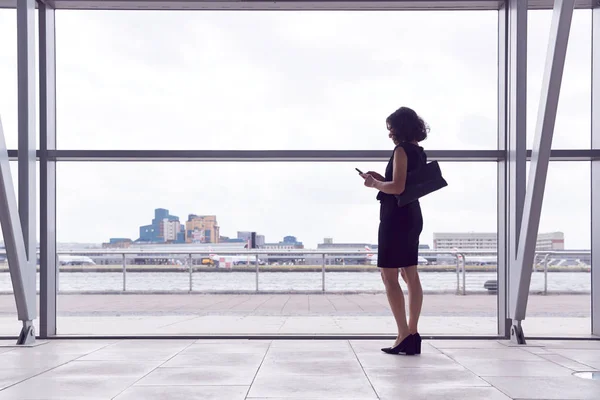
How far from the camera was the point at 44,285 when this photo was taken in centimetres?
489

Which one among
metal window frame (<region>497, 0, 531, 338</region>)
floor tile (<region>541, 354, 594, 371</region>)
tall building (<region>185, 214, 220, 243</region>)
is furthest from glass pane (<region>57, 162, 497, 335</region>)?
floor tile (<region>541, 354, 594, 371</region>)

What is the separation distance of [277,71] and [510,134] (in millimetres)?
1786

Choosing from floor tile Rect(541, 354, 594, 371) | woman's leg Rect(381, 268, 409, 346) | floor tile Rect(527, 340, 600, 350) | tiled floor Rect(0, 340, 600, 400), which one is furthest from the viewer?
floor tile Rect(527, 340, 600, 350)

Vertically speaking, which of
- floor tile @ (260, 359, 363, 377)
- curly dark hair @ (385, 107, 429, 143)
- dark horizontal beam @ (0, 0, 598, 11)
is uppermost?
dark horizontal beam @ (0, 0, 598, 11)

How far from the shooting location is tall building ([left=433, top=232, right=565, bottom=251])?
5.53 meters

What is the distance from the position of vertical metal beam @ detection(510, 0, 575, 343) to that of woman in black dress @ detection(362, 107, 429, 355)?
75 cm

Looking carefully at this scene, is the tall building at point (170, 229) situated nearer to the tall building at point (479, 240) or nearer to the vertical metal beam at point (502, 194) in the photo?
the tall building at point (479, 240)

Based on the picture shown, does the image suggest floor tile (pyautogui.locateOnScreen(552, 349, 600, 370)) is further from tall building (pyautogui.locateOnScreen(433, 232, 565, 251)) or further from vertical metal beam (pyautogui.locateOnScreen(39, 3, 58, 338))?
vertical metal beam (pyautogui.locateOnScreen(39, 3, 58, 338))

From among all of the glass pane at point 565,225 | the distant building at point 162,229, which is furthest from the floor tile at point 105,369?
the glass pane at point 565,225

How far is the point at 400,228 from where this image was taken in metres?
3.97

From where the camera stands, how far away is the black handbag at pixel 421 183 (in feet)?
12.9

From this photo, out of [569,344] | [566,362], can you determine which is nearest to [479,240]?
[569,344]

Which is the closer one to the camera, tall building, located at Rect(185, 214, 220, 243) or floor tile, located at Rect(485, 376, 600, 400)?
floor tile, located at Rect(485, 376, 600, 400)

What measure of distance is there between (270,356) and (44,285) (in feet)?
6.33
